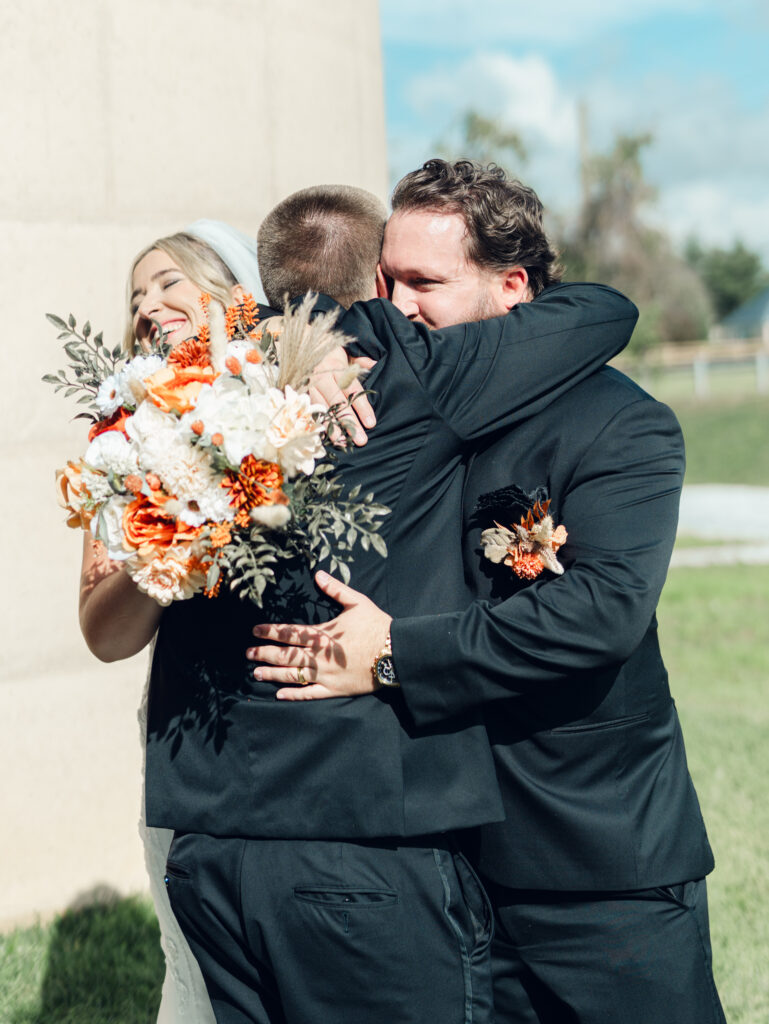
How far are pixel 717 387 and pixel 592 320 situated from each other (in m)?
32.4

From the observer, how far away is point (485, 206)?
249 centimetres

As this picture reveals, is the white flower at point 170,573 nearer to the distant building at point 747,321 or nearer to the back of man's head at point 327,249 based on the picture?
the back of man's head at point 327,249

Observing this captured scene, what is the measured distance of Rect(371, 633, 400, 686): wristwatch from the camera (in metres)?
2.14

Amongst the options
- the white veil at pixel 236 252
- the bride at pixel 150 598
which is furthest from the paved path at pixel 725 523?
the bride at pixel 150 598

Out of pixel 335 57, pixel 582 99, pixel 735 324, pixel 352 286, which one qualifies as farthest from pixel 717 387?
pixel 735 324

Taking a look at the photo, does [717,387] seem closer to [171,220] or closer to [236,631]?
[171,220]

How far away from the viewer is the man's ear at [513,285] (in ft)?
8.42

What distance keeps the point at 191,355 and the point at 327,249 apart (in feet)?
2.32

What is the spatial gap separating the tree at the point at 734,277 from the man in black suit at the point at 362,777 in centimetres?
10313

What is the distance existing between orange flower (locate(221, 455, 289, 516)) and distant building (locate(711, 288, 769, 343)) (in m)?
81.7

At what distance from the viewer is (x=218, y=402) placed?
1.86 m

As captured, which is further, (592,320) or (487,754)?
(592,320)

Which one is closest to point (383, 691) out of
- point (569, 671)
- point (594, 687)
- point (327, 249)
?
point (569, 671)

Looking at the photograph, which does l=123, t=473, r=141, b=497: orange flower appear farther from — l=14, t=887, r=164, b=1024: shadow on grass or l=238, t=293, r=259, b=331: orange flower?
l=14, t=887, r=164, b=1024: shadow on grass
